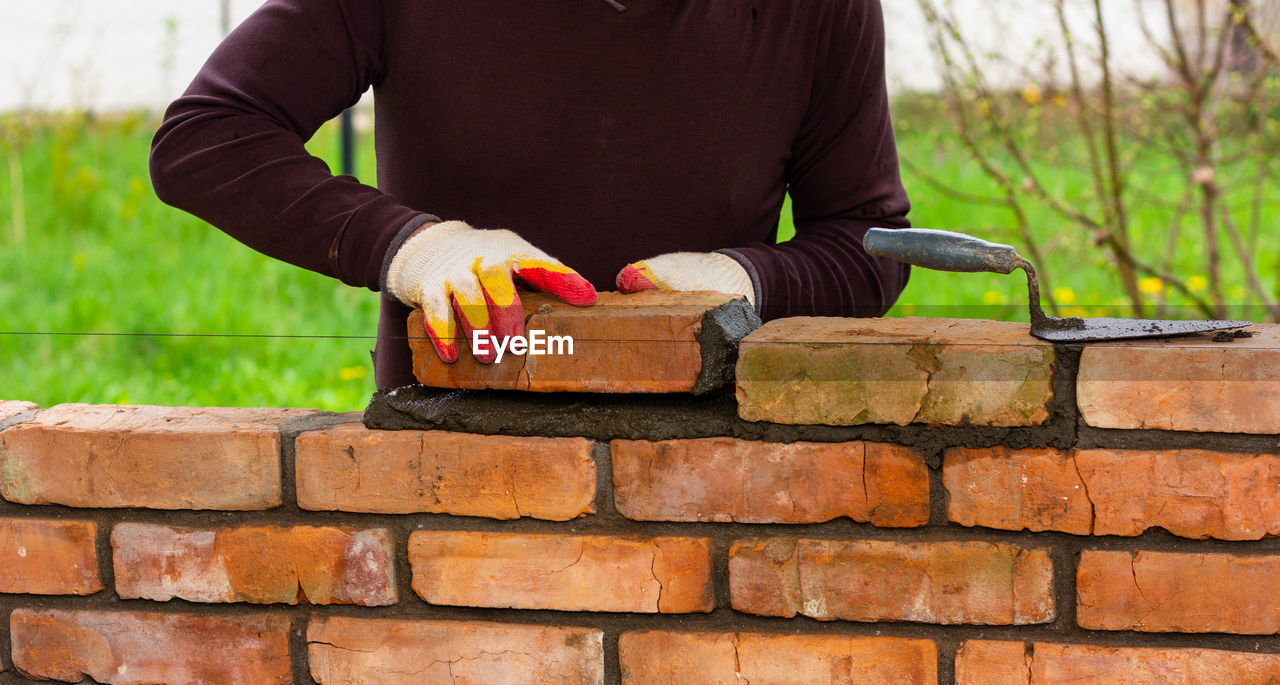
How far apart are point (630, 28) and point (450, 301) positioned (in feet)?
1.80

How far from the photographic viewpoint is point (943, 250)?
109 centimetres

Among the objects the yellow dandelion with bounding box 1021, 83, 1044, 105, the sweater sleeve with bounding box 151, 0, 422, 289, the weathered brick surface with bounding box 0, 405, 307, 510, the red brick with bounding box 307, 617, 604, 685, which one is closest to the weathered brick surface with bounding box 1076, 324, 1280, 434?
the red brick with bounding box 307, 617, 604, 685

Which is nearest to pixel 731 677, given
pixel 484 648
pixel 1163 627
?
pixel 484 648

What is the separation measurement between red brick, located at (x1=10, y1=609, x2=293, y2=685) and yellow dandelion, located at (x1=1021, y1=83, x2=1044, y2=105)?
97.2 inches

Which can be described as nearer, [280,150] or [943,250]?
[943,250]

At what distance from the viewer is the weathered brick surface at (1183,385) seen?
3.51ft

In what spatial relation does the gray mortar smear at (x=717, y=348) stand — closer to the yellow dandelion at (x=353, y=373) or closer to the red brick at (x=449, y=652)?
the red brick at (x=449, y=652)

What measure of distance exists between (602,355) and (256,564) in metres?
0.48

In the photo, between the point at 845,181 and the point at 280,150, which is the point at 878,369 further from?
the point at 280,150

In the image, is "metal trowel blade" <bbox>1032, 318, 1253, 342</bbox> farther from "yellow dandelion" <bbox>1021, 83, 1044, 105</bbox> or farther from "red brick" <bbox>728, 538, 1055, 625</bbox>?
"yellow dandelion" <bbox>1021, 83, 1044, 105</bbox>

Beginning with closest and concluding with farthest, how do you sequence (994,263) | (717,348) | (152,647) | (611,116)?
(994,263), (717,348), (152,647), (611,116)

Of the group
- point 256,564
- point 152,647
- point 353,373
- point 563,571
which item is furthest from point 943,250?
point 353,373

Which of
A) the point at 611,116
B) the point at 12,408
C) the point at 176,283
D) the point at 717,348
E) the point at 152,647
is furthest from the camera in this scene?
the point at 176,283

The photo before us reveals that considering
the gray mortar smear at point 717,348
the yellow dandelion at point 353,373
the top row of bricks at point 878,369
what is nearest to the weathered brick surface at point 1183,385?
the top row of bricks at point 878,369
